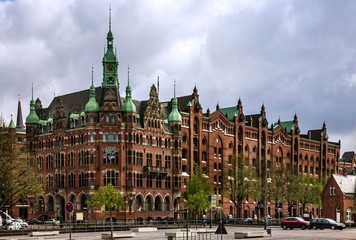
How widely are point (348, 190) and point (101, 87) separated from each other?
167 ft

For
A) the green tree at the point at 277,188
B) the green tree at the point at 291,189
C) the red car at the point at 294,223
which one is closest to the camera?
the red car at the point at 294,223

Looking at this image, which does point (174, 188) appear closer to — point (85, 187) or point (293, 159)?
point (85, 187)

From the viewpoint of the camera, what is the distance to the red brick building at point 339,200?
11288 cm

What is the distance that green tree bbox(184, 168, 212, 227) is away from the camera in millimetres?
108188

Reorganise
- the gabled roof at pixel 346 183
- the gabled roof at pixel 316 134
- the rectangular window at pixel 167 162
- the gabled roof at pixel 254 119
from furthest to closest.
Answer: the gabled roof at pixel 316 134
the gabled roof at pixel 254 119
the rectangular window at pixel 167 162
the gabled roof at pixel 346 183

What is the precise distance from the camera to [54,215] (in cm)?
11362

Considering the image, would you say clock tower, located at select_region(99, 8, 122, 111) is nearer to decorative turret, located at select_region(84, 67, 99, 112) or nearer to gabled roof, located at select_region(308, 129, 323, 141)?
decorative turret, located at select_region(84, 67, 99, 112)

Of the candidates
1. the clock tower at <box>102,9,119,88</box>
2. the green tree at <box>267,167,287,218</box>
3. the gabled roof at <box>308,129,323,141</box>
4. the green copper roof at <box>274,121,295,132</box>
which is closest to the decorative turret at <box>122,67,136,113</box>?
the clock tower at <box>102,9,119,88</box>

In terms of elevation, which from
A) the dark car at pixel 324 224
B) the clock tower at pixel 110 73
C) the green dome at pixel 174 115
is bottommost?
the dark car at pixel 324 224

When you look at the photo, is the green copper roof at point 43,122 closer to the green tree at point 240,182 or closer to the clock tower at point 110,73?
the clock tower at point 110,73

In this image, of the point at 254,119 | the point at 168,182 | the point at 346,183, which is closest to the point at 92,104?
the point at 168,182

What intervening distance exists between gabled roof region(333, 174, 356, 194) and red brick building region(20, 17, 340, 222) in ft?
86.8

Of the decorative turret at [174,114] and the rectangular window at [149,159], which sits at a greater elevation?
the decorative turret at [174,114]

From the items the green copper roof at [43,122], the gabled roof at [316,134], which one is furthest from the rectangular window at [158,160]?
the gabled roof at [316,134]
